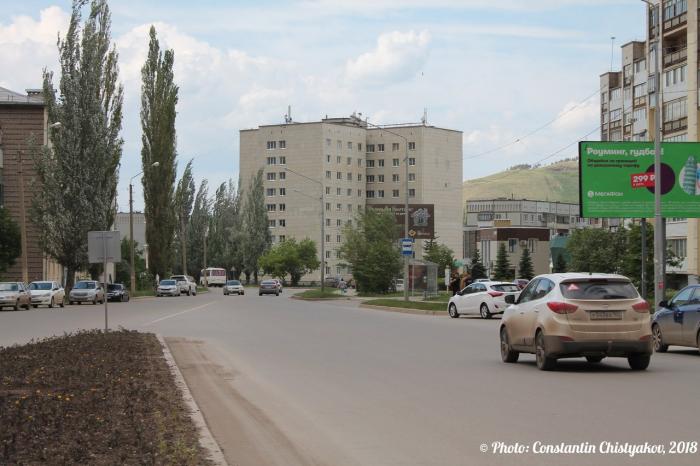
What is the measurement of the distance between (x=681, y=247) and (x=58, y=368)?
216ft

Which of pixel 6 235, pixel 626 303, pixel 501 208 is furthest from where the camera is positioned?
pixel 501 208

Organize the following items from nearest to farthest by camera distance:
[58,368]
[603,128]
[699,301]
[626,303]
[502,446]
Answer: [502,446], [58,368], [626,303], [699,301], [603,128]

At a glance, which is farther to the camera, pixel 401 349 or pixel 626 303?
pixel 401 349

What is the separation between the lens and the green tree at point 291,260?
137375 mm

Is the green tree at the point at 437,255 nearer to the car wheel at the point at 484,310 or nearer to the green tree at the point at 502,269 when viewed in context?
the green tree at the point at 502,269

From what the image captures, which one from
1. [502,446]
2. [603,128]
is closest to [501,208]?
[603,128]

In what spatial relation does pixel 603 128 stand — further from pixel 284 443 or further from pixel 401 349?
pixel 284 443

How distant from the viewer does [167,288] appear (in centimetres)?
7900

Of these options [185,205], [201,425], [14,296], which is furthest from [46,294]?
[185,205]

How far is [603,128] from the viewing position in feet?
380

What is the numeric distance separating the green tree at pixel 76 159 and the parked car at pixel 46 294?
291 inches

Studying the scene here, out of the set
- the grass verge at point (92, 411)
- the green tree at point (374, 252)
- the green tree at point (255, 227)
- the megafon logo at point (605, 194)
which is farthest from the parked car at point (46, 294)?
the green tree at point (255, 227)

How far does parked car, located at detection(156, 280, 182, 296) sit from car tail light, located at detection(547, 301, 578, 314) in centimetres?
6494

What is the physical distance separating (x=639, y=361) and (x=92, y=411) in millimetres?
9726
